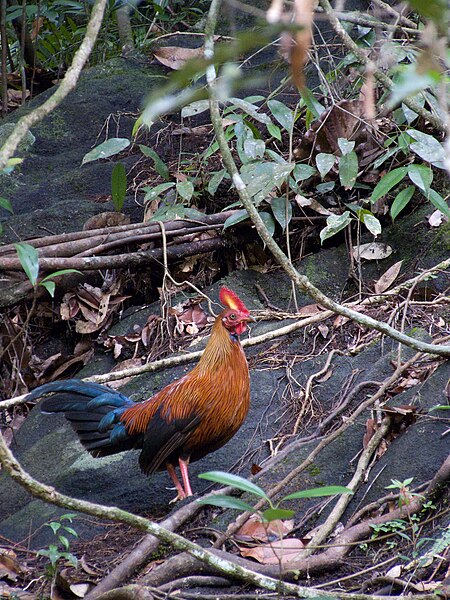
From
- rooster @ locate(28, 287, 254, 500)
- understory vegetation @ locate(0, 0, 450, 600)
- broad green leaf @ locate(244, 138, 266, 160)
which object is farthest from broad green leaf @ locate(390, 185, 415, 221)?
rooster @ locate(28, 287, 254, 500)

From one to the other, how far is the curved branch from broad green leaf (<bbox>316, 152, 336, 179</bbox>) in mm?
3121

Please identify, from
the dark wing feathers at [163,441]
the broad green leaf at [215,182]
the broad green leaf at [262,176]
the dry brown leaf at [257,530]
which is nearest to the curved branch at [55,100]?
the dry brown leaf at [257,530]

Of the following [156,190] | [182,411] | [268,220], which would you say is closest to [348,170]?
[268,220]

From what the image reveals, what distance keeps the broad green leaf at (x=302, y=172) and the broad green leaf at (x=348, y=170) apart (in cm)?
21

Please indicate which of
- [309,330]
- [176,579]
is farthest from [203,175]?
[176,579]

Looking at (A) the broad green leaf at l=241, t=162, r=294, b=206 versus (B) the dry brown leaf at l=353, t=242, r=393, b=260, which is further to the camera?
(B) the dry brown leaf at l=353, t=242, r=393, b=260

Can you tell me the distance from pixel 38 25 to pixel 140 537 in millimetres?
5885

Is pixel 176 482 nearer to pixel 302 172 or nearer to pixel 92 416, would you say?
pixel 92 416

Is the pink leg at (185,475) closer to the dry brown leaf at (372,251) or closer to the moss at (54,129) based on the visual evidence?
the dry brown leaf at (372,251)

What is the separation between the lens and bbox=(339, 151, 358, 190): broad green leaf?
5.23 meters

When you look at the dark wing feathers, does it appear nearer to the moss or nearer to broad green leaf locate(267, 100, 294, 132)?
broad green leaf locate(267, 100, 294, 132)

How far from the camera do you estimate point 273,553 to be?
3.15m

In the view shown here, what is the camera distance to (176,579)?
305 centimetres

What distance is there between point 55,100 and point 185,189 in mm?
3550
